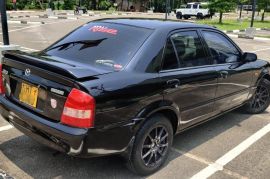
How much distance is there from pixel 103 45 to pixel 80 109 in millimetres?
1057

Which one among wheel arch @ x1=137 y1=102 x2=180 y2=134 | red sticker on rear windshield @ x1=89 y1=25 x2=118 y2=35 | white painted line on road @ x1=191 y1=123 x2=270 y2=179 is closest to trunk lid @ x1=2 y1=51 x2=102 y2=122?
wheel arch @ x1=137 y1=102 x2=180 y2=134

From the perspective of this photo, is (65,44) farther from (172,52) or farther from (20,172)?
(20,172)

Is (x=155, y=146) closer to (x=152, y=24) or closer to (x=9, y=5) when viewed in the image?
(x=152, y=24)

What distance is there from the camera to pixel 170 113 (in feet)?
13.4

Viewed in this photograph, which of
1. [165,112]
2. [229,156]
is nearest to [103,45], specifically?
[165,112]

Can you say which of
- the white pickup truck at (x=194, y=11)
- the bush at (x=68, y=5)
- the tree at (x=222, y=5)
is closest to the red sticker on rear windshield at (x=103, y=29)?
the tree at (x=222, y=5)

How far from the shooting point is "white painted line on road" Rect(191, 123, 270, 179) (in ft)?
13.3

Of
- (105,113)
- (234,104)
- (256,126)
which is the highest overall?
(105,113)

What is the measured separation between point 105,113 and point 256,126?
3325 millimetres

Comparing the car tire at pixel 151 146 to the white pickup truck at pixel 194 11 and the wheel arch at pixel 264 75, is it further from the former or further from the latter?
Answer: the white pickup truck at pixel 194 11

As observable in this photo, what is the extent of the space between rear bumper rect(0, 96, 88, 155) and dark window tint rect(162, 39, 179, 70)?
4.15 ft

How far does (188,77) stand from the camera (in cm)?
418

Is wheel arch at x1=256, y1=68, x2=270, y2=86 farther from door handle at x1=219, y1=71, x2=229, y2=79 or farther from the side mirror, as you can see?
door handle at x1=219, y1=71, x2=229, y2=79

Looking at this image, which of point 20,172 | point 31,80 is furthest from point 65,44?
point 20,172
